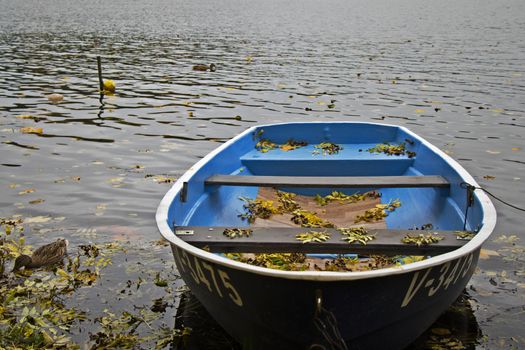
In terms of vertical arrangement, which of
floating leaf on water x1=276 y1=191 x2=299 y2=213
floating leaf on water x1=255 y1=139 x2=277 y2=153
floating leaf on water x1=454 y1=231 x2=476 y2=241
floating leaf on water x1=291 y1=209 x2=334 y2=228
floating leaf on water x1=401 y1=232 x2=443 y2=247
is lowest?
floating leaf on water x1=276 y1=191 x2=299 y2=213

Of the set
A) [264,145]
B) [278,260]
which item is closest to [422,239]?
[278,260]

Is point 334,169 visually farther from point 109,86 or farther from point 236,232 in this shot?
point 109,86

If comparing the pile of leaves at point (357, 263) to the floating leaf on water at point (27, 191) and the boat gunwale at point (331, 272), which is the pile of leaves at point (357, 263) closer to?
the boat gunwale at point (331, 272)

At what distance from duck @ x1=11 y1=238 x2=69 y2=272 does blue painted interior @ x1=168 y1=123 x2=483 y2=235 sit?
1859 millimetres

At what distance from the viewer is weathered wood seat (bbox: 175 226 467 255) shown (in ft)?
16.7

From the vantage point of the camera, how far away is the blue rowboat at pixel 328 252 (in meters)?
3.99

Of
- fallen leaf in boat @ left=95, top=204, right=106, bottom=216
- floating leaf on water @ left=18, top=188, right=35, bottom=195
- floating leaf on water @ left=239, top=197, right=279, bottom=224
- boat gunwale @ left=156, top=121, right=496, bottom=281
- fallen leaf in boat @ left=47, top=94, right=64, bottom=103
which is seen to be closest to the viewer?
boat gunwale @ left=156, top=121, right=496, bottom=281

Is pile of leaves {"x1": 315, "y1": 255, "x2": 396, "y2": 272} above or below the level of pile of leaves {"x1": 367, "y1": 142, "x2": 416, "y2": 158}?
below

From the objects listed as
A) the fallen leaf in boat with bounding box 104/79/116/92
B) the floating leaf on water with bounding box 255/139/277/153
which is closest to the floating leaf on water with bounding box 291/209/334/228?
the floating leaf on water with bounding box 255/139/277/153

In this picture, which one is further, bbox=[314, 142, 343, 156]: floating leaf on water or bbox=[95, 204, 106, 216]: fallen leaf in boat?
bbox=[314, 142, 343, 156]: floating leaf on water

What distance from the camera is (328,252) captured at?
204 inches

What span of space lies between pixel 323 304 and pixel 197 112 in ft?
41.7

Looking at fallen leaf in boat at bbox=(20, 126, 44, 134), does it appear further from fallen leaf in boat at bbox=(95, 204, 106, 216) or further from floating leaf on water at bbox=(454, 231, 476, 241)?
floating leaf on water at bbox=(454, 231, 476, 241)

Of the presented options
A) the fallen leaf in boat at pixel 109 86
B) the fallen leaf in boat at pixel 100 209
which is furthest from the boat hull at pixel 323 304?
the fallen leaf in boat at pixel 109 86
